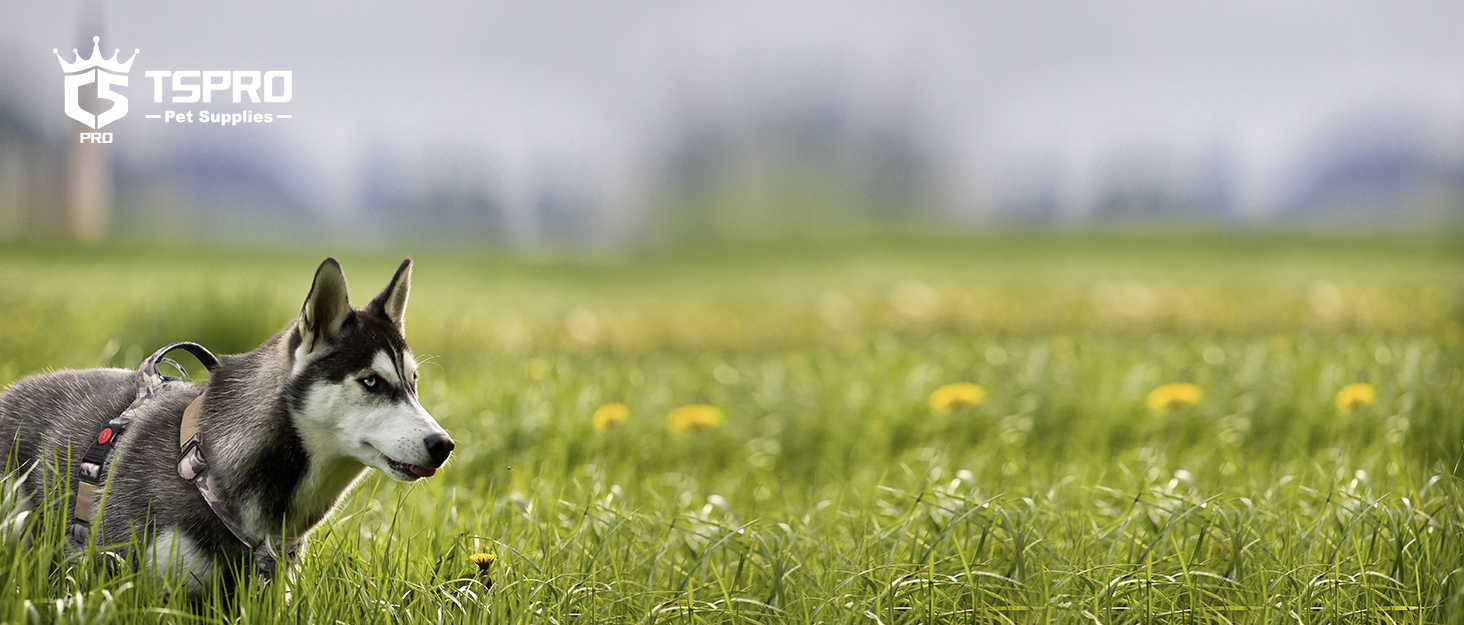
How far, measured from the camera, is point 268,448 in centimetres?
213

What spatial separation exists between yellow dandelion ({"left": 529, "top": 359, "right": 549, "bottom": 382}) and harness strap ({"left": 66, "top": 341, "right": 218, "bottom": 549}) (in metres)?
2.71

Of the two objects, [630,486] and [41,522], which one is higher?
[41,522]

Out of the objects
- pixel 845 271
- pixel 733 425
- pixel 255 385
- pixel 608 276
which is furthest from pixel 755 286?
pixel 255 385

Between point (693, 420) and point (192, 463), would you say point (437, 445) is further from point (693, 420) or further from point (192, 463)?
point (693, 420)

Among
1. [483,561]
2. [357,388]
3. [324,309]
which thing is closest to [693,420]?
[483,561]

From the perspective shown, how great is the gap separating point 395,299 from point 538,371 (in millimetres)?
2984

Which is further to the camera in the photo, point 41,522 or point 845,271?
point 845,271

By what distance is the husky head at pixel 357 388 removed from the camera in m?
2.04

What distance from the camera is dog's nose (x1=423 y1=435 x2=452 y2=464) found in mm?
2000

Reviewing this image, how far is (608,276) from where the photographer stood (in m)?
12.0

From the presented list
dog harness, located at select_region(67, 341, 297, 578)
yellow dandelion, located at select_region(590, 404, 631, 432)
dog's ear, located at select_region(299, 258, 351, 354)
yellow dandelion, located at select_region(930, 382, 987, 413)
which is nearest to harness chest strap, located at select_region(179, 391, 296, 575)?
dog harness, located at select_region(67, 341, 297, 578)

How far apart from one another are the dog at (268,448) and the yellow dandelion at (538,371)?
9.32 ft

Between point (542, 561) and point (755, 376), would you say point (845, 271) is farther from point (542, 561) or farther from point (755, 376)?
point (542, 561)

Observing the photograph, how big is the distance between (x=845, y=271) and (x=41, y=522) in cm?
1240
